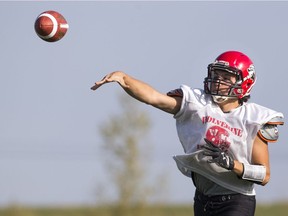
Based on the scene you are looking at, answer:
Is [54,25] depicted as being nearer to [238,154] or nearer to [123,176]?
[238,154]

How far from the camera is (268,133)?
884cm

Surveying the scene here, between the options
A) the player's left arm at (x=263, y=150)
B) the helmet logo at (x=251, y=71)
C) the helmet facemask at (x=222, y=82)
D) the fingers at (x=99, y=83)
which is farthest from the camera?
the helmet logo at (x=251, y=71)

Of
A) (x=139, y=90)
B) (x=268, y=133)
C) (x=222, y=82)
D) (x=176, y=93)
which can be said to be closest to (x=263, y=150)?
(x=268, y=133)

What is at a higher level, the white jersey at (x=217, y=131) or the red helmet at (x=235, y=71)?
the red helmet at (x=235, y=71)

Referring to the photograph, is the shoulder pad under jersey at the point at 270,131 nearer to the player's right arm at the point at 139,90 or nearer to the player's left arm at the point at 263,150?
the player's left arm at the point at 263,150

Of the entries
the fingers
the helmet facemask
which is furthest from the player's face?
the fingers

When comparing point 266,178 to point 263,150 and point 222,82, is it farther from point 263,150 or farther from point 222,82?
point 222,82

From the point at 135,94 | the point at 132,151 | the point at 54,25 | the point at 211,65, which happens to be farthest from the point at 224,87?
the point at 132,151

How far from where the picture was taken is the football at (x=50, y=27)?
999cm

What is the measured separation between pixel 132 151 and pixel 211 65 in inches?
625

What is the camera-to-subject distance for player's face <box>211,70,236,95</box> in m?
8.98

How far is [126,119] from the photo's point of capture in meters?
25.0

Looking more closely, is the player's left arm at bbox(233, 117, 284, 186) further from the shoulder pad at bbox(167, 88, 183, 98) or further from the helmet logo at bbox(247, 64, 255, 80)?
the shoulder pad at bbox(167, 88, 183, 98)

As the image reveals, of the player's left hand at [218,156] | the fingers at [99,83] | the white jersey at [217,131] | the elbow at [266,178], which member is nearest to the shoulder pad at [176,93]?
→ the white jersey at [217,131]
